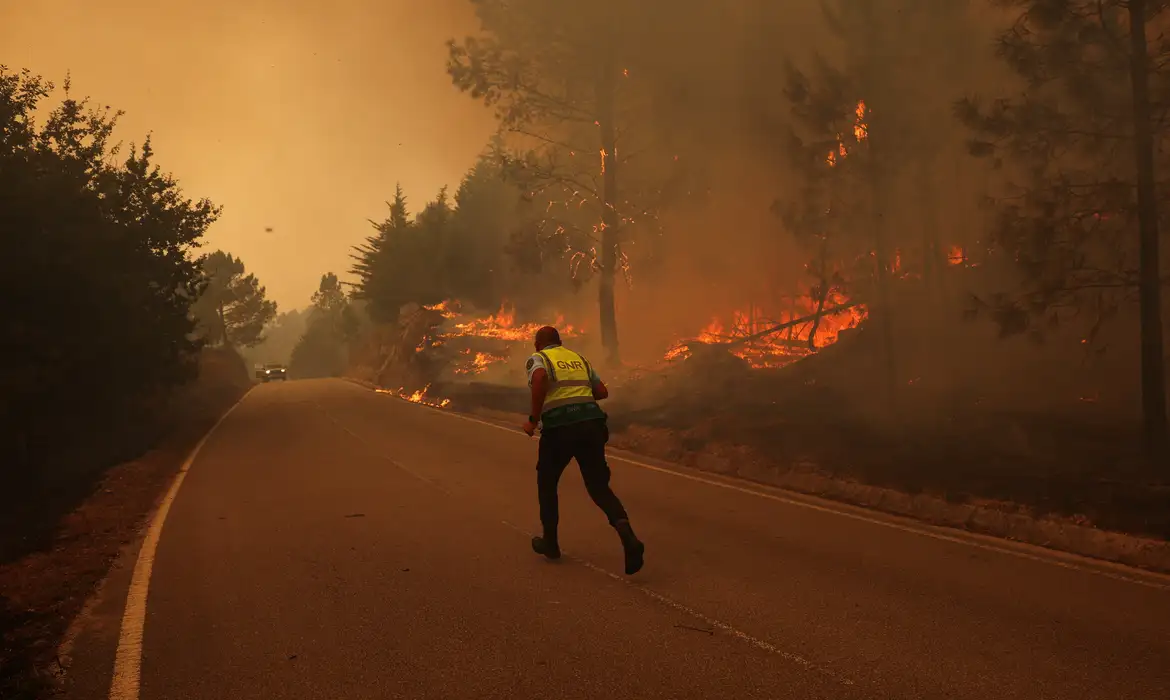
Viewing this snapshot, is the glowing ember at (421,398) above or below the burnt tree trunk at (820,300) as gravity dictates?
below

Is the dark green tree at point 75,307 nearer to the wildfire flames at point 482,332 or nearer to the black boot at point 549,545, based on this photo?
the black boot at point 549,545

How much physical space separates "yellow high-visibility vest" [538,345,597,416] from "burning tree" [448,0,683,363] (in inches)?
792

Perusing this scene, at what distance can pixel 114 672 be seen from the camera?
4.78m

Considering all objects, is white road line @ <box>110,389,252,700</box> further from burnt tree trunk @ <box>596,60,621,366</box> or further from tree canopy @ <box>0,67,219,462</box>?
burnt tree trunk @ <box>596,60,621,366</box>

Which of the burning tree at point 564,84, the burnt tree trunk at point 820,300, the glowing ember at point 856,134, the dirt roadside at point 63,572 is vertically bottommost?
the dirt roadside at point 63,572

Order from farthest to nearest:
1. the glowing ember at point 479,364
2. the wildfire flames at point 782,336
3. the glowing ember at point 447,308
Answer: the glowing ember at point 447,308 → the glowing ember at point 479,364 → the wildfire flames at point 782,336

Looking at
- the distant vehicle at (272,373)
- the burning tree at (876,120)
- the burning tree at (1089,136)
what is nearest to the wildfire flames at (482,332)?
the burning tree at (876,120)

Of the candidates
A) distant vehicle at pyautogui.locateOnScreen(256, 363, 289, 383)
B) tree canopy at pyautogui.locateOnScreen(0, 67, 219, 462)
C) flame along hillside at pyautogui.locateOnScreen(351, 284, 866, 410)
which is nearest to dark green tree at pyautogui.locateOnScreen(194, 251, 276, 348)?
distant vehicle at pyautogui.locateOnScreen(256, 363, 289, 383)

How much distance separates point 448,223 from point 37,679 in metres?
45.7

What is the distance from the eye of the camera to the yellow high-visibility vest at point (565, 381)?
6.62 m

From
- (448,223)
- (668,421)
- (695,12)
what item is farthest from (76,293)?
(448,223)

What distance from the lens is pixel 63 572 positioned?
7500mm

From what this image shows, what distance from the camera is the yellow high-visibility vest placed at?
6.62m

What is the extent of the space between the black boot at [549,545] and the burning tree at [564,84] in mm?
20213
